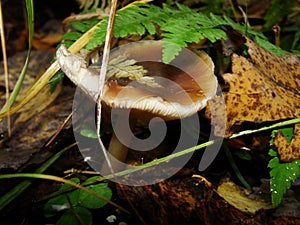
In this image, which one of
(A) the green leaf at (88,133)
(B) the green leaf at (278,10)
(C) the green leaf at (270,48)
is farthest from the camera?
(B) the green leaf at (278,10)

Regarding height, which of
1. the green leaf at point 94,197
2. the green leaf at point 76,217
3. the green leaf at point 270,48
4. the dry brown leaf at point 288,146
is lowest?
the green leaf at point 76,217

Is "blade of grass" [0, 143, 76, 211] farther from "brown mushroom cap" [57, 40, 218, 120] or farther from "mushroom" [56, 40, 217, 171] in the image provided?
"brown mushroom cap" [57, 40, 218, 120]

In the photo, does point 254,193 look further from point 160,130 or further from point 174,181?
point 160,130

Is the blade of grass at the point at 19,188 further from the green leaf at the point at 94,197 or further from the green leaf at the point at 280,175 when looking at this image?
the green leaf at the point at 280,175

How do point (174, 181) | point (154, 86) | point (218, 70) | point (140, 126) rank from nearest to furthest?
point (154, 86)
point (174, 181)
point (140, 126)
point (218, 70)

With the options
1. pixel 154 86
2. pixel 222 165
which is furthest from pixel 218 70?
pixel 154 86

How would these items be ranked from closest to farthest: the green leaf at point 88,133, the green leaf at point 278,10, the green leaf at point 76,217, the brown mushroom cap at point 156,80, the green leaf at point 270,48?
→ the brown mushroom cap at point 156,80 → the green leaf at point 76,217 → the green leaf at point 270,48 → the green leaf at point 88,133 → the green leaf at point 278,10

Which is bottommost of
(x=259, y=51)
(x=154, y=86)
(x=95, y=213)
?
(x=95, y=213)

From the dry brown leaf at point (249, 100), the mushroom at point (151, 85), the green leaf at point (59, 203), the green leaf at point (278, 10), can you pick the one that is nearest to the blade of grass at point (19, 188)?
the green leaf at point (59, 203)
